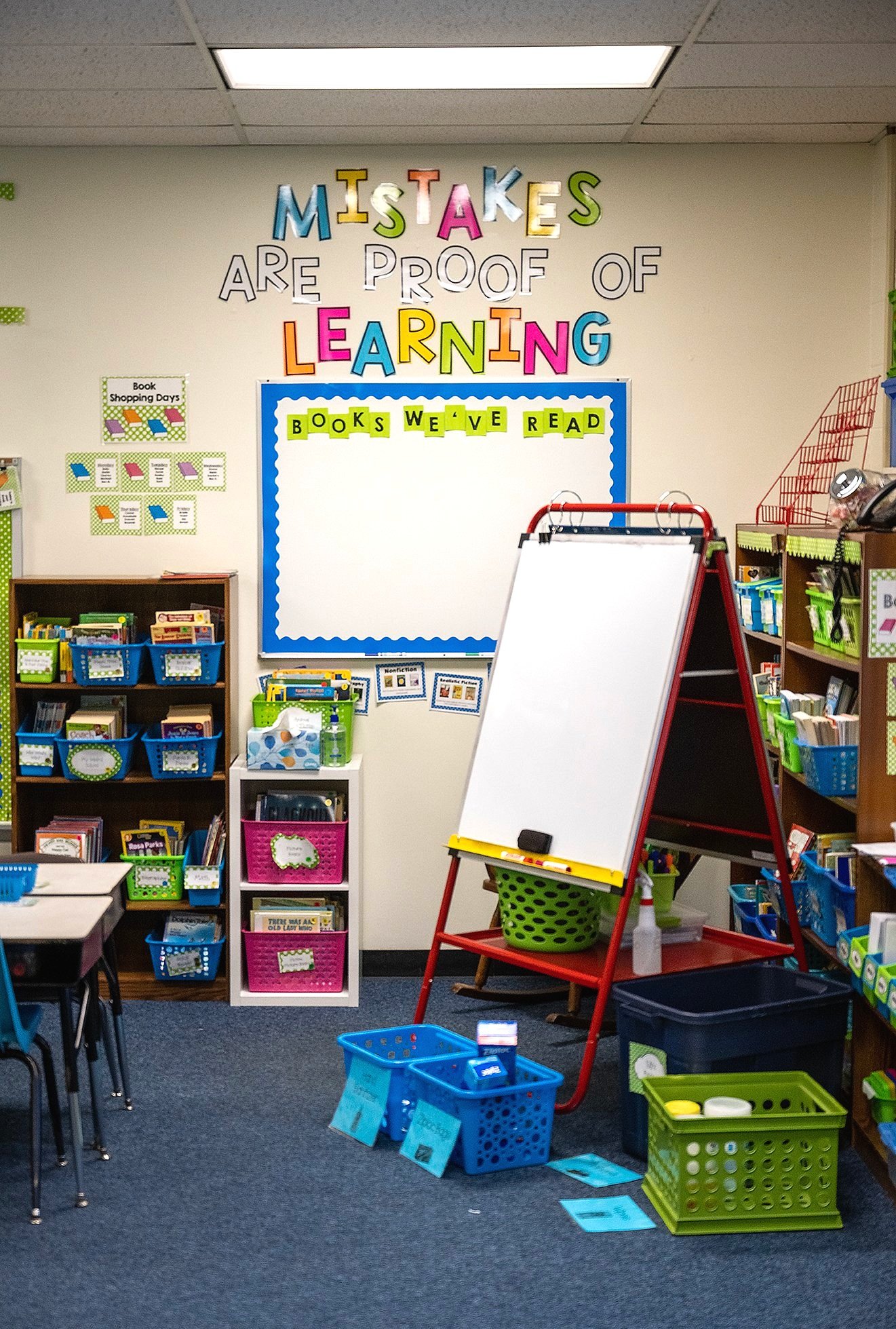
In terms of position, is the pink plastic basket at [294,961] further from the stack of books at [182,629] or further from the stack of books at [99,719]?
the stack of books at [182,629]

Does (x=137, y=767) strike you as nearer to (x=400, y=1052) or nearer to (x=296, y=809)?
(x=296, y=809)

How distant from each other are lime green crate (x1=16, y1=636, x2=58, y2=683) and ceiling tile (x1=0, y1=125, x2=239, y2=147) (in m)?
1.62

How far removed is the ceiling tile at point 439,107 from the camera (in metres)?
4.09

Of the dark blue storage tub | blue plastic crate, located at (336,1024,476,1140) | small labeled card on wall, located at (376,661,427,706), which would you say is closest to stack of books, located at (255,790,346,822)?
small labeled card on wall, located at (376,661,427,706)

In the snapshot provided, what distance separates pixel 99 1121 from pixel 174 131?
301 centimetres

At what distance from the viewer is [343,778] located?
4.51 meters

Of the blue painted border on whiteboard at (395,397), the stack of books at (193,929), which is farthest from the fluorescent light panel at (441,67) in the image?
the stack of books at (193,929)

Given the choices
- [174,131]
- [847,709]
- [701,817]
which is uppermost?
[174,131]

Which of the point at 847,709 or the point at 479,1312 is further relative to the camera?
the point at 847,709

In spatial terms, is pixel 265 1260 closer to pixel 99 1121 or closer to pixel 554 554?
pixel 99 1121

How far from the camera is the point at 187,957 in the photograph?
4.55 m

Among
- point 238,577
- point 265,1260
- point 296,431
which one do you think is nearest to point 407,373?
point 296,431

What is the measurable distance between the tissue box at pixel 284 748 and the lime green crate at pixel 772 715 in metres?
1.42

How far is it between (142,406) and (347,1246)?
2851 mm
